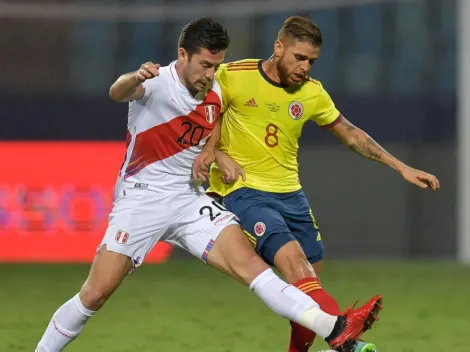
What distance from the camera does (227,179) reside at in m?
6.37

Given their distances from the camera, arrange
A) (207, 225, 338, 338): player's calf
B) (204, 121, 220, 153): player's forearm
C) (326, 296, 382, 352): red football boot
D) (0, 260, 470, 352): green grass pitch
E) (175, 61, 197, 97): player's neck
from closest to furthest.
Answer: (326, 296, 382, 352): red football boot → (207, 225, 338, 338): player's calf → (175, 61, 197, 97): player's neck → (204, 121, 220, 153): player's forearm → (0, 260, 470, 352): green grass pitch

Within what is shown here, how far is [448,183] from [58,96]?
4.77 meters

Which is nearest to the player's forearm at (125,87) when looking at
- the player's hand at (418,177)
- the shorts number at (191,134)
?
the shorts number at (191,134)

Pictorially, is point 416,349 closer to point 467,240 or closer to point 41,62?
point 467,240

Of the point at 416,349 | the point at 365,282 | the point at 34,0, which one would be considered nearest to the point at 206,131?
the point at 416,349

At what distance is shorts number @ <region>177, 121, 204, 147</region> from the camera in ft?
20.9

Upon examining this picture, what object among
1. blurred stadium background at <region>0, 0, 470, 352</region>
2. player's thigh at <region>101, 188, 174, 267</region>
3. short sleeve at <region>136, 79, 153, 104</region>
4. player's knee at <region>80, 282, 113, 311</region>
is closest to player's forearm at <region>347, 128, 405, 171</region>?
player's thigh at <region>101, 188, 174, 267</region>

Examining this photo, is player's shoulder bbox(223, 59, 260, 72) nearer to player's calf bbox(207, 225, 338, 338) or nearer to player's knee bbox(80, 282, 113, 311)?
player's calf bbox(207, 225, 338, 338)

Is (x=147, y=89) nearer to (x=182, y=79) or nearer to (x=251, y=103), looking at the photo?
(x=182, y=79)

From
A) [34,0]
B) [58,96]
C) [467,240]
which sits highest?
[34,0]

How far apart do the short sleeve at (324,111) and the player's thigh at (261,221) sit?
552 millimetres

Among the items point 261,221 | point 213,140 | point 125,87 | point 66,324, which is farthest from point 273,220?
point 66,324

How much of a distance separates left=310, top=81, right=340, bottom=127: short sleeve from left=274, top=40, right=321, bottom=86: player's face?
228 millimetres

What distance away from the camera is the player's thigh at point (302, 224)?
668 cm
